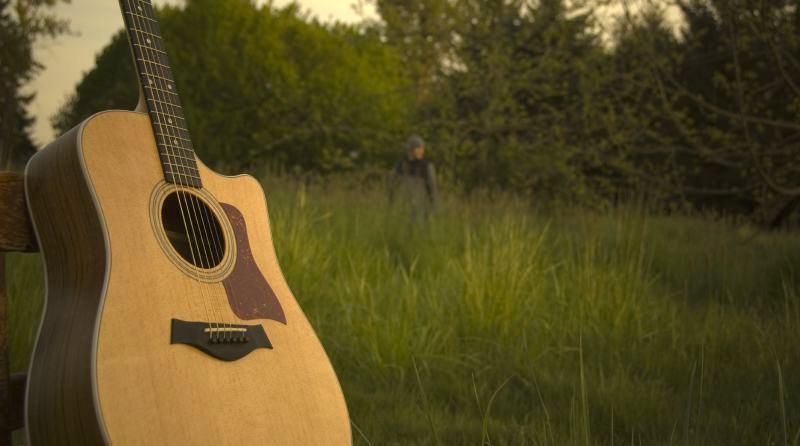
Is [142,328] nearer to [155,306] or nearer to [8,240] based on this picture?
[155,306]

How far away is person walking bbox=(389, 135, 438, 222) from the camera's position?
285 inches

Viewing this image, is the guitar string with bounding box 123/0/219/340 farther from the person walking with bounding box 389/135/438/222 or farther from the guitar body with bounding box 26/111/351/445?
the person walking with bounding box 389/135/438/222

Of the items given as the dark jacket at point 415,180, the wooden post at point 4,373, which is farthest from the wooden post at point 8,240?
the dark jacket at point 415,180

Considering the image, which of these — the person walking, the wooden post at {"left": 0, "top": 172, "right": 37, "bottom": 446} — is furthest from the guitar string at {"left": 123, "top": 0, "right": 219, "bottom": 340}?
the person walking

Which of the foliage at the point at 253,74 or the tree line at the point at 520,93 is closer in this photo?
the tree line at the point at 520,93

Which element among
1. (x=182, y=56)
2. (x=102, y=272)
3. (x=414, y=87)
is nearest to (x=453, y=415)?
(x=102, y=272)

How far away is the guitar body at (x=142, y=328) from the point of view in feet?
4.53

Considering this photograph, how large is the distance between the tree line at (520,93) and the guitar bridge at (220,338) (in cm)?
363

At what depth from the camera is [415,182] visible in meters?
7.87

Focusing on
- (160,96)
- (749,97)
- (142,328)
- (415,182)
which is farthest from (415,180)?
(142,328)

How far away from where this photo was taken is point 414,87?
11406 millimetres

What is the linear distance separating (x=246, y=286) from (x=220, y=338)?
21 centimetres

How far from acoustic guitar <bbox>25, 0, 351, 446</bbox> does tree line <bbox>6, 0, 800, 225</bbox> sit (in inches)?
140

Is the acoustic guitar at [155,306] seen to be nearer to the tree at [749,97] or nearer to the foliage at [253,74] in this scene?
the tree at [749,97]
